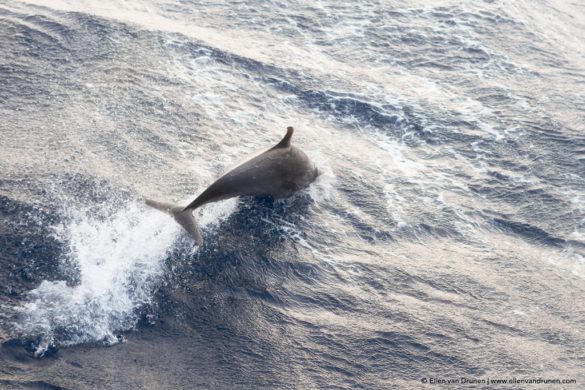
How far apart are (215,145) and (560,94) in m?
7.85

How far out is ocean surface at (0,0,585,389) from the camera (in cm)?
765

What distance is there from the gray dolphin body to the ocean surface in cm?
21

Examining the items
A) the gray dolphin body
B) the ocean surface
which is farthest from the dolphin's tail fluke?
the ocean surface

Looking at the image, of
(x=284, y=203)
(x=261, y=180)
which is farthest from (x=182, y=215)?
(x=284, y=203)

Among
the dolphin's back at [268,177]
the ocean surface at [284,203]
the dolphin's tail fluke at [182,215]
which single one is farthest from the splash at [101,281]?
the dolphin's back at [268,177]

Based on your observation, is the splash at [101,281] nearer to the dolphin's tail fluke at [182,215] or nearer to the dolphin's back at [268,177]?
the dolphin's tail fluke at [182,215]

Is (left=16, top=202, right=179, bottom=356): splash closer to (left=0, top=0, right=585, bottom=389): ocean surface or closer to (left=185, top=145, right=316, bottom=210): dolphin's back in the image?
(left=0, top=0, right=585, bottom=389): ocean surface

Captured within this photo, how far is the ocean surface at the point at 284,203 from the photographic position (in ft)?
25.1

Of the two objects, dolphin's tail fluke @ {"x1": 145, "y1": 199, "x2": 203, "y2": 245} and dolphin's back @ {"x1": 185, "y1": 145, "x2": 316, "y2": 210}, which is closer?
dolphin's tail fluke @ {"x1": 145, "y1": 199, "x2": 203, "y2": 245}

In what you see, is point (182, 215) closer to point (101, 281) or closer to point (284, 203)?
point (101, 281)

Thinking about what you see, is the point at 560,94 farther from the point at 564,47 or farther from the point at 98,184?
the point at 98,184

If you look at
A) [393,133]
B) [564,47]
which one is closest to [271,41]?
[393,133]

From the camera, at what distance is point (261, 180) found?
33.1 feet

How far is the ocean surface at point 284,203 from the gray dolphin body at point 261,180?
21 centimetres
